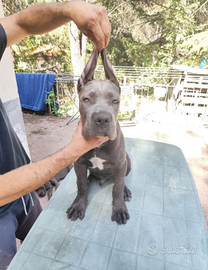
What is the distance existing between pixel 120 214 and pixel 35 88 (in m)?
7.82

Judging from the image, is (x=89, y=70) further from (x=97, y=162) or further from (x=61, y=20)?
(x=97, y=162)

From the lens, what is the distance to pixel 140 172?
8.70ft

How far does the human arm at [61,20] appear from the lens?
58.0 inches

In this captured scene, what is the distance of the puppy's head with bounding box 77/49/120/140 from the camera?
1.43m

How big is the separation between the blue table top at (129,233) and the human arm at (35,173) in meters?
0.67

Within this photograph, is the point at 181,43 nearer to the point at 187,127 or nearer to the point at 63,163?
the point at 187,127

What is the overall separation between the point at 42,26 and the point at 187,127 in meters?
6.06

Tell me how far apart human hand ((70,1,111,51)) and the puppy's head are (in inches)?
3.9

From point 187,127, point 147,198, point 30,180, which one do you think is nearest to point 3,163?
point 30,180

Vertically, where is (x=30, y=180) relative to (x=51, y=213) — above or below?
above

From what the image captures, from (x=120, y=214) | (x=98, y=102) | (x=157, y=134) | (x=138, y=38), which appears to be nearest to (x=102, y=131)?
(x=98, y=102)

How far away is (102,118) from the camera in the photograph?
1391mm

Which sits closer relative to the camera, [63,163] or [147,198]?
[63,163]

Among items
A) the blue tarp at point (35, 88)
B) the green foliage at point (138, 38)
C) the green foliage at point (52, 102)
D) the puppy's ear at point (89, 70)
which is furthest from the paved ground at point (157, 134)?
the green foliage at point (138, 38)
